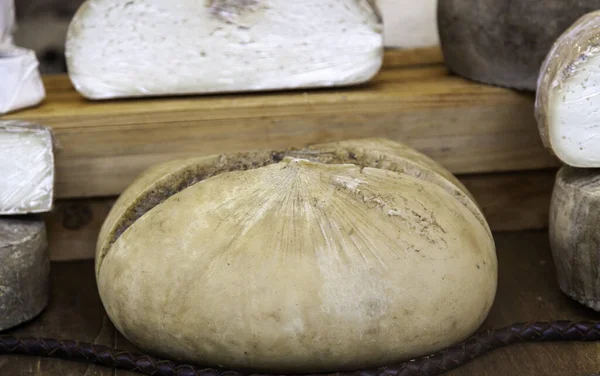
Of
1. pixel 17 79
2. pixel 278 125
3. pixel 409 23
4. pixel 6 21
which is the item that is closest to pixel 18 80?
pixel 17 79

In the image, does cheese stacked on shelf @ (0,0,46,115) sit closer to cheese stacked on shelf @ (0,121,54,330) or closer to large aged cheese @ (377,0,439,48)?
cheese stacked on shelf @ (0,121,54,330)

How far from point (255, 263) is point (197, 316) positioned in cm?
13

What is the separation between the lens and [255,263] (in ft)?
4.21

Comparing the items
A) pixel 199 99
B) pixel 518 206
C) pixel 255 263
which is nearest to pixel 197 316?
pixel 255 263

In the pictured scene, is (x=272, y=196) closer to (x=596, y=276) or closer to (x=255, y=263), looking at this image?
(x=255, y=263)

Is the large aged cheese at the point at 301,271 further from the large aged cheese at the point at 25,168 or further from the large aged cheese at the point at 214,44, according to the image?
the large aged cheese at the point at 214,44

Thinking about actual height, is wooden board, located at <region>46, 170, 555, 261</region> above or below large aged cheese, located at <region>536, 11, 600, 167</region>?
below

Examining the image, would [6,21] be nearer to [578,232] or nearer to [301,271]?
[301,271]

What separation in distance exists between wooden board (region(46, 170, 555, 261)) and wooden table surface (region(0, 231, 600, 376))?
0.11 feet

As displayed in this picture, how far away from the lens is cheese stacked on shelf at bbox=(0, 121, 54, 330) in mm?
1494

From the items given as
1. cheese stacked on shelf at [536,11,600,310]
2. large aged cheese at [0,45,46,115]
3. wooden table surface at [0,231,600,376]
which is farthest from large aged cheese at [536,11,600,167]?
large aged cheese at [0,45,46,115]

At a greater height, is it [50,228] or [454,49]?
[454,49]

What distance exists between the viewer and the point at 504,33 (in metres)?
1.83

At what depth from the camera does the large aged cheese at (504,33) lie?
1760mm
